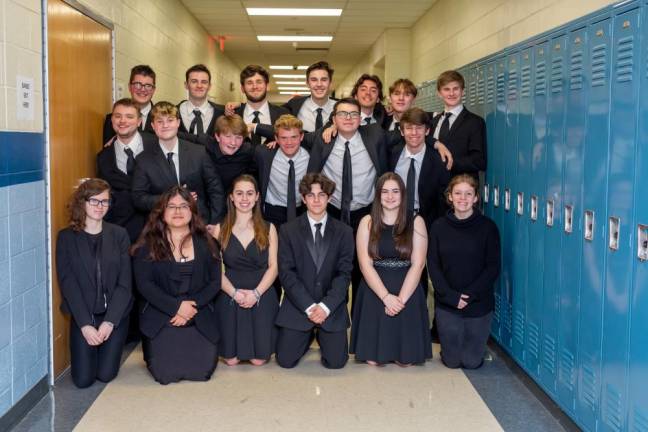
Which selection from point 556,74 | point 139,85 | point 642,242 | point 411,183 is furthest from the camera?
point 139,85

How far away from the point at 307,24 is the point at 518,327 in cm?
757

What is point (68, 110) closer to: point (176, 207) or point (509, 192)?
point (176, 207)

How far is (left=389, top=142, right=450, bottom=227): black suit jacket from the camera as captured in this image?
4531 millimetres

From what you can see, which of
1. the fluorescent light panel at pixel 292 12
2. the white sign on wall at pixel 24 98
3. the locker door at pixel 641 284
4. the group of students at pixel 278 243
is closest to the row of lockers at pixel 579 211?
the locker door at pixel 641 284

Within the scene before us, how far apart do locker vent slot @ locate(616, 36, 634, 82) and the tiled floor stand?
1.56 metres

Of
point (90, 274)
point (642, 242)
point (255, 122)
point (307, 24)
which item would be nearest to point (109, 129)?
point (255, 122)

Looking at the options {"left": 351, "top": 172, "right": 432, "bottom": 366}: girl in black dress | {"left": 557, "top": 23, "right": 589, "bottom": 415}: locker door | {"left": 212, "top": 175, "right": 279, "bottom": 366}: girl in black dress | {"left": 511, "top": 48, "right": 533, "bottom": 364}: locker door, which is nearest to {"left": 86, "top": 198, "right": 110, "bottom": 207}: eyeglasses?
{"left": 212, "top": 175, "right": 279, "bottom": 366}: girl in black dress

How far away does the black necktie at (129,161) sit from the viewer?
4.50m

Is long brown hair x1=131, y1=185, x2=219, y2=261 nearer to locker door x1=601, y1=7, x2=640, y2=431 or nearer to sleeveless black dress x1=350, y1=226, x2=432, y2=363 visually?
sleeveless black dress x1=350, y1=226, x2=432, y2=363

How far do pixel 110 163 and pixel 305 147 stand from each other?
1232 mm

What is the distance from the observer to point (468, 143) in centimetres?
464

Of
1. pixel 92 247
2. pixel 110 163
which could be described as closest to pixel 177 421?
pixel 92 247

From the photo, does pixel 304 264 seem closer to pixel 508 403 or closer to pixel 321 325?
pixel 321 325

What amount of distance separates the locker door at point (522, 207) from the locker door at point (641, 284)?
1256 millimetres
